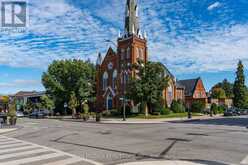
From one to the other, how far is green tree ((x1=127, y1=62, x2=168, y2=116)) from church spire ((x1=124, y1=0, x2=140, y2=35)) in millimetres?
14130

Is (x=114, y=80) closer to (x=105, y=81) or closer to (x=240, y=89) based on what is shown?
(x=105, y=81)

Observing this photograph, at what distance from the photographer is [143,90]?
4328 centimetres

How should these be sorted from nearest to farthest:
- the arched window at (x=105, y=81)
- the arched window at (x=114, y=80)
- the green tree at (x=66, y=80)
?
the arched window at (x=114, y=80) → the green tree at (x=66, y=80) → the arched window at (x=105, y=81)

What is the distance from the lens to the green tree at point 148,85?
4334 centimetres

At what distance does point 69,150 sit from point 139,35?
1847 inches

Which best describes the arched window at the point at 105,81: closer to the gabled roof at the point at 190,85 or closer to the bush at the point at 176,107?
the bush at the point at 176,107

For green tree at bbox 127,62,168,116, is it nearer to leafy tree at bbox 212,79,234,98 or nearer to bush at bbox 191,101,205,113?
bush at bbox 191,101,205,113

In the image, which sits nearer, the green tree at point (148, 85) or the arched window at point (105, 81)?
the green tree at point (148, 85)

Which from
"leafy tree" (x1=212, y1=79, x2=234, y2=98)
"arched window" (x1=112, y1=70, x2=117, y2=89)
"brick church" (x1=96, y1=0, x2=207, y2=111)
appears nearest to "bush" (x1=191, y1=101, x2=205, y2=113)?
"brick church" (x1=96, y1=0, x2=207, y2=111)

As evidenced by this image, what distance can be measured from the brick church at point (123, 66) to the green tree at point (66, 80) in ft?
13.1

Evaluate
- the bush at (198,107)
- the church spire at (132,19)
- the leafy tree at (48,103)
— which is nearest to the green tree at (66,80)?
the leafy tree at (48,103)

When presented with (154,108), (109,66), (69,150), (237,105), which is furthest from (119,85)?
(69,150)

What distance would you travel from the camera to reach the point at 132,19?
190ft

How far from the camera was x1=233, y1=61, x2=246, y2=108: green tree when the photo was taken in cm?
7825
